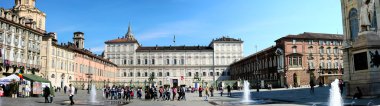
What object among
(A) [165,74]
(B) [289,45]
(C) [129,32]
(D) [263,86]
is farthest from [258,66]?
(C) [129,32]

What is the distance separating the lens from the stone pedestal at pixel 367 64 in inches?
731

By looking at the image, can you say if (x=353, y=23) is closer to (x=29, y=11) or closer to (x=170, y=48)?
(x=29, y=11)

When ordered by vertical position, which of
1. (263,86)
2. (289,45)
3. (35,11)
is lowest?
(263,86)

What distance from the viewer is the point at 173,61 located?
11444 centimetres

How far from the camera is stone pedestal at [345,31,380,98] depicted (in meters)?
18.6

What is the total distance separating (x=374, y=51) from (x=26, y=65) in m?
49.3

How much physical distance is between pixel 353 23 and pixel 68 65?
5817cm

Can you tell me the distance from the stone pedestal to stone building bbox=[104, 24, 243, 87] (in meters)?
93.1

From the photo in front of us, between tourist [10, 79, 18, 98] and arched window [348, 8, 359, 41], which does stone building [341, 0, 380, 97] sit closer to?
arched window [348, 8, 359, 41]

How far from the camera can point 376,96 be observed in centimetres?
1909

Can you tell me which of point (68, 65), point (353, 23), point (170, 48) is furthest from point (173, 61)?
point (353, 23)

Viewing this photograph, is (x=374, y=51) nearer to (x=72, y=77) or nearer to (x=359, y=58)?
(x=359, y=58)

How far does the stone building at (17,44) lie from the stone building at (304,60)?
1669 inches

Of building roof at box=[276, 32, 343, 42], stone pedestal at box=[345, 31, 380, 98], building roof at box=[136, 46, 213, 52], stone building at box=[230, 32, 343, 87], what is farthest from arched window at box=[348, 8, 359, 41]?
building roof at box=[136, 46, 213, 52]
